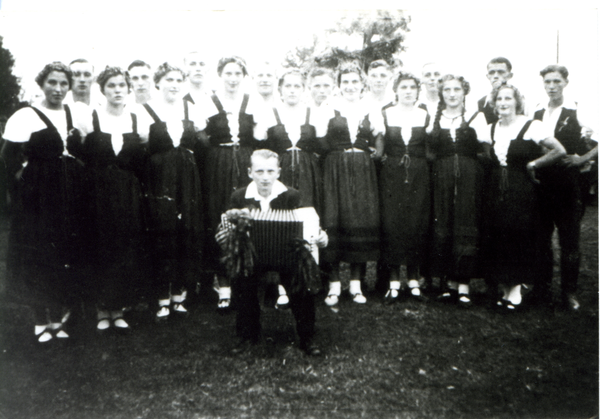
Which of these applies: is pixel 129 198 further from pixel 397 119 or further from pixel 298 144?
pixel 397 119

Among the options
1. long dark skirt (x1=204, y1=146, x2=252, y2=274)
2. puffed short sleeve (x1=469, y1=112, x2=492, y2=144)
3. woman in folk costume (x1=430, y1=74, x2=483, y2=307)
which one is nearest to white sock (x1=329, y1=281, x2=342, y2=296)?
woman in folk costume (x1=430, y1=74, x2=483, y2=307)

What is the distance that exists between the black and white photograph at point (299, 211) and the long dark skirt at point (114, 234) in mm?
16

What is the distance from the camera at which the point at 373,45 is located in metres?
4.43

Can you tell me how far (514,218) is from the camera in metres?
4.52

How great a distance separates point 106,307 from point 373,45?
293 cm

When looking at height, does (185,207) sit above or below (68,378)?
above

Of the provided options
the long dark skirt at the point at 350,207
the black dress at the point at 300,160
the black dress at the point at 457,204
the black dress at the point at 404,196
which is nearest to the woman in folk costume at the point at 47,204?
the black dress at the point at 300,160

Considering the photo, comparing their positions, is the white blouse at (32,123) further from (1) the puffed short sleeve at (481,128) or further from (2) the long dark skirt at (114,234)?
(1) the puffed short sleeve at (481,128)

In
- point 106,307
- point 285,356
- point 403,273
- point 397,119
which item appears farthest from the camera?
point 403,273

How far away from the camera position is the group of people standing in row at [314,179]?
397cm

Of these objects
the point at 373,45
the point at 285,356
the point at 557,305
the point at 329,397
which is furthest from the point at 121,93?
the point at 557,305

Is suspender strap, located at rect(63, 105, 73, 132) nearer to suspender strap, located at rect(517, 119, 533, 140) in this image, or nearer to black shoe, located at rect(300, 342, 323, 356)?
black shoe, located at rect(300, 342, 323, 356)

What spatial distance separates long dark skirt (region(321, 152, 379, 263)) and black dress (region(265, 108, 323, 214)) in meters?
0.12

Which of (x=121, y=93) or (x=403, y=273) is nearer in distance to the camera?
(x=121, y=93)
